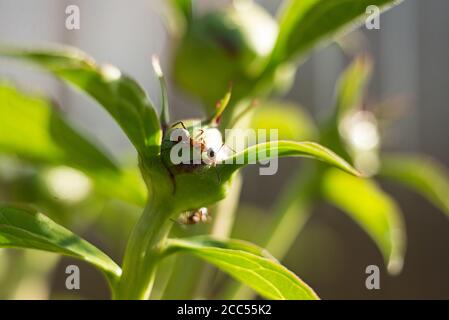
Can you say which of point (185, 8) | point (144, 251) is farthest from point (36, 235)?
point (185, 8)

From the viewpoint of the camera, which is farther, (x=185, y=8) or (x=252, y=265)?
(x=185, y=8)

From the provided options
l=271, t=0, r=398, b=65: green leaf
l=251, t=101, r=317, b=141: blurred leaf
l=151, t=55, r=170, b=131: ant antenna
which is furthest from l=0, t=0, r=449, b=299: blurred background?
l=151, t=55, r=170, b=131: ant antenna

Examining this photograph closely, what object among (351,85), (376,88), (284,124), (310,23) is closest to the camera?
(310,23)

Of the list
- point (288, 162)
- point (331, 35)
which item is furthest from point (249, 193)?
point (331, 35)

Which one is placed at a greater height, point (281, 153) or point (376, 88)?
point (376, 88)

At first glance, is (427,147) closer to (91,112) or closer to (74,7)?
(91,112)

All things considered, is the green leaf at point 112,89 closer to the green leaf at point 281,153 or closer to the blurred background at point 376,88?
the green leaf at point 281,153

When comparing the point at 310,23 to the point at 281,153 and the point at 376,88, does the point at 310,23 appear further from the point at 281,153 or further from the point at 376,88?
the point at 376,88
